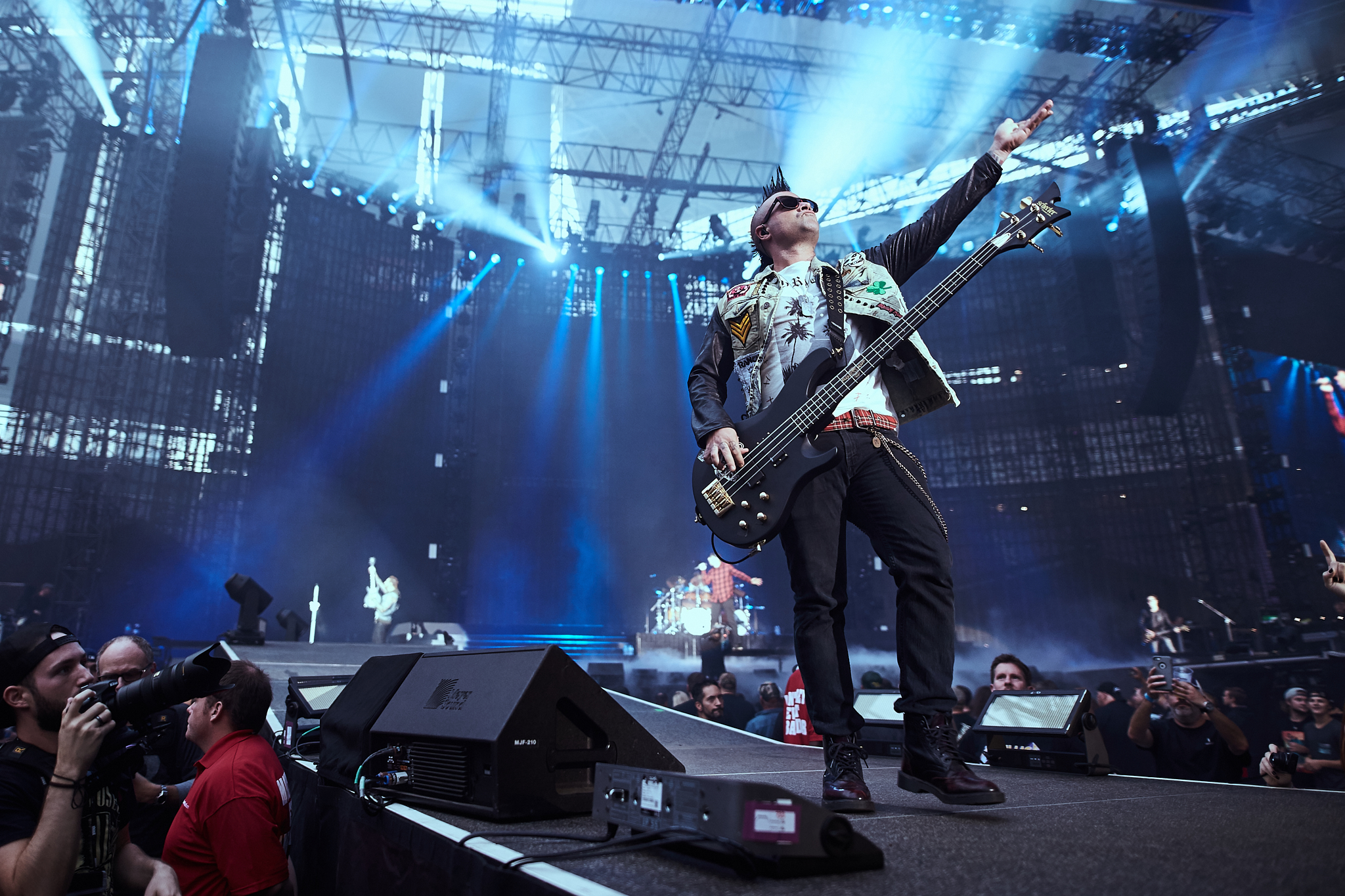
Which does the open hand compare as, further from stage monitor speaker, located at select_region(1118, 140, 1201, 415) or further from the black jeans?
stage monitor speaker, located at select_region(1118, 140, 1201, 415)

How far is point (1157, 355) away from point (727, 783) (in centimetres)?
1355

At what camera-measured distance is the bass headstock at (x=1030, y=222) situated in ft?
6.60

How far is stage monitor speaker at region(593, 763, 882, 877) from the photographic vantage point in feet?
3.65

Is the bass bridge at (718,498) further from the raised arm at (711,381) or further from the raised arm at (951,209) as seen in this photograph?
the raised arm at (951,209)

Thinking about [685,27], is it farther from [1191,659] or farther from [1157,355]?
[1191,659]

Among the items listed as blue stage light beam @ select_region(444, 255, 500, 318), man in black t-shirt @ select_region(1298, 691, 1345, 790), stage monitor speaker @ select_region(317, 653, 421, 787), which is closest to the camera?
stage monitor speaker @ select_region(317, 653, 421, 787)

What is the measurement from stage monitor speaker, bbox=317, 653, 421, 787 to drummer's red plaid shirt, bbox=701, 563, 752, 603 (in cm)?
1397

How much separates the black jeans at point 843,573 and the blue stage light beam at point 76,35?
1498cm

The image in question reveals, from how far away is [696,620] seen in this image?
15.5m

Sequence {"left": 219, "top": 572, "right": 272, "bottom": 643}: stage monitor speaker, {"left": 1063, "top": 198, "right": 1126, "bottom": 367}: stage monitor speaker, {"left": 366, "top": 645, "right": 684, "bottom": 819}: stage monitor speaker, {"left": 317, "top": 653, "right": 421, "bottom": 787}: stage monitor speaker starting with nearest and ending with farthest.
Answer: {"left": 366, "top": 645, "right": 684, "bottom": 819}: stage monitor speaker
{"left": 317, "top": 653, "right": 421, "bottom": 787}: stage monitor speaker
{"left": 219, "top": 572, "right": 272, "bottom": 643}: stage monitor speaker
{"left": 1063, "top": 198, "right": 1126, "bottom": 367}: stage monitor speaker

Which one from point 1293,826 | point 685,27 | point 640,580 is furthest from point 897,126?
point 1293,826

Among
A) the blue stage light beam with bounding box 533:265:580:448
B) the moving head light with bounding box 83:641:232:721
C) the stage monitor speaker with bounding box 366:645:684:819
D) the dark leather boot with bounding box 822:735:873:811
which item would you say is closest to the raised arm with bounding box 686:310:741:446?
the stage monitor speaker with bounding box 366:645:684:819

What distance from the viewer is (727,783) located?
116cm

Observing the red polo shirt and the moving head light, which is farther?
the red polo shirt
